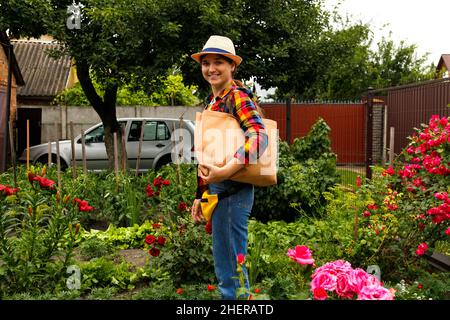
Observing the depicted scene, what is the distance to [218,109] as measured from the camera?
2.70m

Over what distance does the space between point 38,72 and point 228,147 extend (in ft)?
67.3

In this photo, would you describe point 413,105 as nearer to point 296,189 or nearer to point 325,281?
point 296,189

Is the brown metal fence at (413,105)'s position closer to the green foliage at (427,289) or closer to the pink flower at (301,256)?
the green foliage at (427,289)

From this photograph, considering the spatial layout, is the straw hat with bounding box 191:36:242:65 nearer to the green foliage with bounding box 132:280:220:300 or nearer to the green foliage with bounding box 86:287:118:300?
the green foliage with bounding box 132:280:220:300

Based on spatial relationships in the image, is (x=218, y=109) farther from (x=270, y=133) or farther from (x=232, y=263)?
(x=232, y=263)

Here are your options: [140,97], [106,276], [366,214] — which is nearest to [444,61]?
[140,97]

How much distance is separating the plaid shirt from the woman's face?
0.05 m

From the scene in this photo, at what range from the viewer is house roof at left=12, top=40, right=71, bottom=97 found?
64.0 feet

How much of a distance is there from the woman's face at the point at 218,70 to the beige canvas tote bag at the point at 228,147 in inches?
6.9

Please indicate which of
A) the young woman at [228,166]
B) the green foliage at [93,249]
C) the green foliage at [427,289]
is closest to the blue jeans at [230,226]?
the young woman at [228,166]

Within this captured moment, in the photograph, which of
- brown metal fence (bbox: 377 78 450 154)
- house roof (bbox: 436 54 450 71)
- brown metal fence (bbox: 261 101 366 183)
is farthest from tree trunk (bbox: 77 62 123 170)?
house roof (bbox: 436 54 450 71)

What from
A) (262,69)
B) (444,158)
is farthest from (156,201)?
(444,158)

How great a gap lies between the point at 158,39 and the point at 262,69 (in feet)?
5.75

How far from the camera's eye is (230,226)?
2.65m
